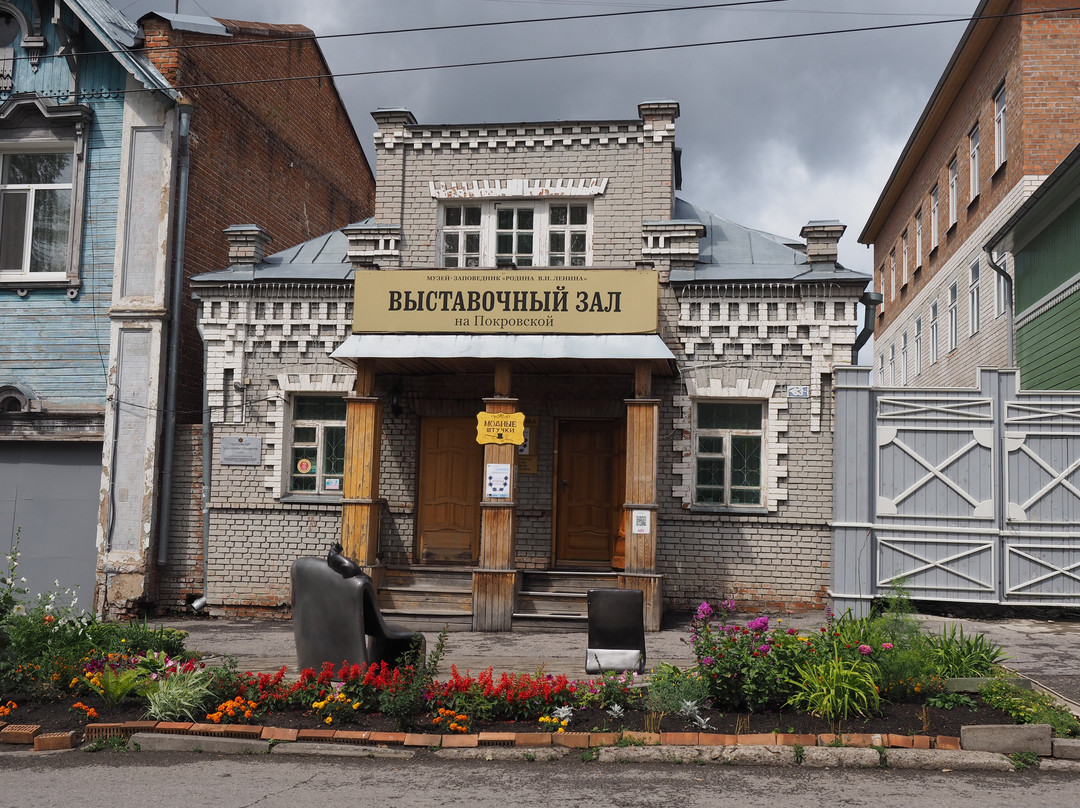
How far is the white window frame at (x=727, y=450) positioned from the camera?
44.3 feet

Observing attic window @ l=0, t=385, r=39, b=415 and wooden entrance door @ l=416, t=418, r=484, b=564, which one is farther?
attic window @ l=0, t=385, r=39, b=415

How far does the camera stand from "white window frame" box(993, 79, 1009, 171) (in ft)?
61.3

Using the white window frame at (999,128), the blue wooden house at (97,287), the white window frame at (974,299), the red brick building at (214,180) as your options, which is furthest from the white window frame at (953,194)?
the blue wooden house at (97,287)

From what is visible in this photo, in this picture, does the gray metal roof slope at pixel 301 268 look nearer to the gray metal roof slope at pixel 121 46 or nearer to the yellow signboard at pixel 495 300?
the yellow signboard at pixel 495 300

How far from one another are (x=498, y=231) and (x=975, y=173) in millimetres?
11746

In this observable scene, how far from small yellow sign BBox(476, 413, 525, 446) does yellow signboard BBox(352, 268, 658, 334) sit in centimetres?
113

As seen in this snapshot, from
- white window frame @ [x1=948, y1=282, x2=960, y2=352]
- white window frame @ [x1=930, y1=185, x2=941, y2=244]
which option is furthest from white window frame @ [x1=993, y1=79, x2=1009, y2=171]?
white window frame @ [x1=930, y1=185, x2=941, y2=244]

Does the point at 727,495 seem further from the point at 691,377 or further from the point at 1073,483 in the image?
the point at 1073,483

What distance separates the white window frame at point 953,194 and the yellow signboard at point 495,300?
42.9ft

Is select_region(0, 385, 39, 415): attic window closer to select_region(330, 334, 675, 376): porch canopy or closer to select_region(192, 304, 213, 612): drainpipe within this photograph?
select_region(192, 304, 213, 612): drainpipe

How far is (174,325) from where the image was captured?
47.7 feet

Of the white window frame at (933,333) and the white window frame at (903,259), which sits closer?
the white window frame at (933,333)

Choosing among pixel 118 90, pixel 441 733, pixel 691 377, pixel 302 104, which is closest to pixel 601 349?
pixel 691 377

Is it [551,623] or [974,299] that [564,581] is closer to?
[551,623]
